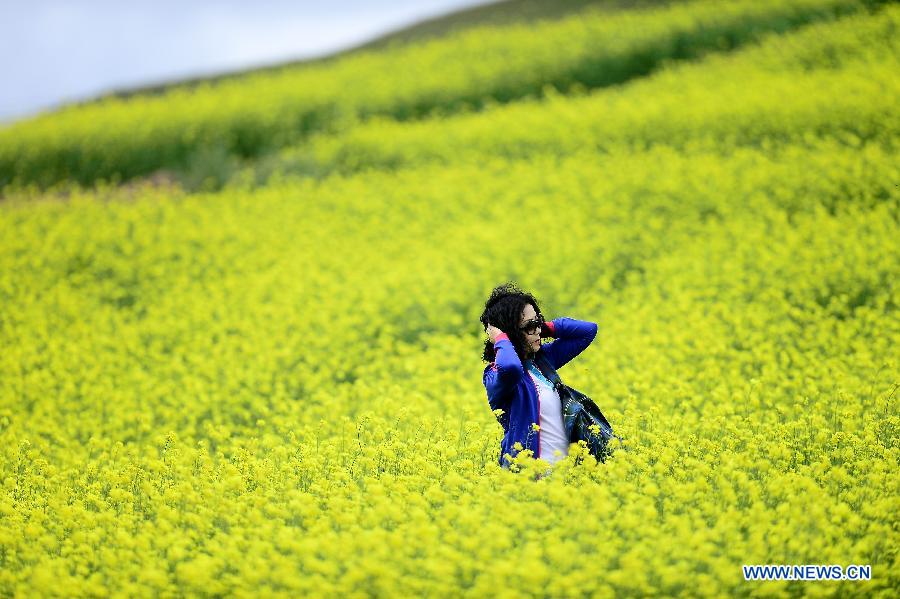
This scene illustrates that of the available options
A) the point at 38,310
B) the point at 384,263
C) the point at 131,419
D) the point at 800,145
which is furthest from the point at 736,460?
the point at 800,145

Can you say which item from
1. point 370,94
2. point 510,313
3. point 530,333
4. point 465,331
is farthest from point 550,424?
point 370,94

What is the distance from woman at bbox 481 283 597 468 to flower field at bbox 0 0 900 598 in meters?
0.19

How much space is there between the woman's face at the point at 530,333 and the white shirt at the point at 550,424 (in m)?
0.15

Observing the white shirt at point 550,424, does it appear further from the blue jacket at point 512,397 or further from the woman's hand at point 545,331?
the woman's hand at point 545,331

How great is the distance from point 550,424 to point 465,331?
4.56 meters

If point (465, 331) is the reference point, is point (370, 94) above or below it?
above

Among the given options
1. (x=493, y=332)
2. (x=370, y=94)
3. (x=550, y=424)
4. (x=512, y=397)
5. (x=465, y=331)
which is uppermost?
(x=370, y=94)

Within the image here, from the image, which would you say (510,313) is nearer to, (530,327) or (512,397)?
(530,327)

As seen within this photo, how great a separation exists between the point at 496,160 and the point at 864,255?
741 cm

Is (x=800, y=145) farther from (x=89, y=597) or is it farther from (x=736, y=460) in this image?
(x=89, y=597)

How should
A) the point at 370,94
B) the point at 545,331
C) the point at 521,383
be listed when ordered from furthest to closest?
the point at 370,94
the point at 545,331
the point at 521,383

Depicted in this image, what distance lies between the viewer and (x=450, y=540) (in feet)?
13.2

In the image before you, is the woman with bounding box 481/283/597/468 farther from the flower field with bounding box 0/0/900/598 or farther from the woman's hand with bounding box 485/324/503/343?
the flower field with bounding box 0/0/900/598

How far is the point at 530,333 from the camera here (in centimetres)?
464
